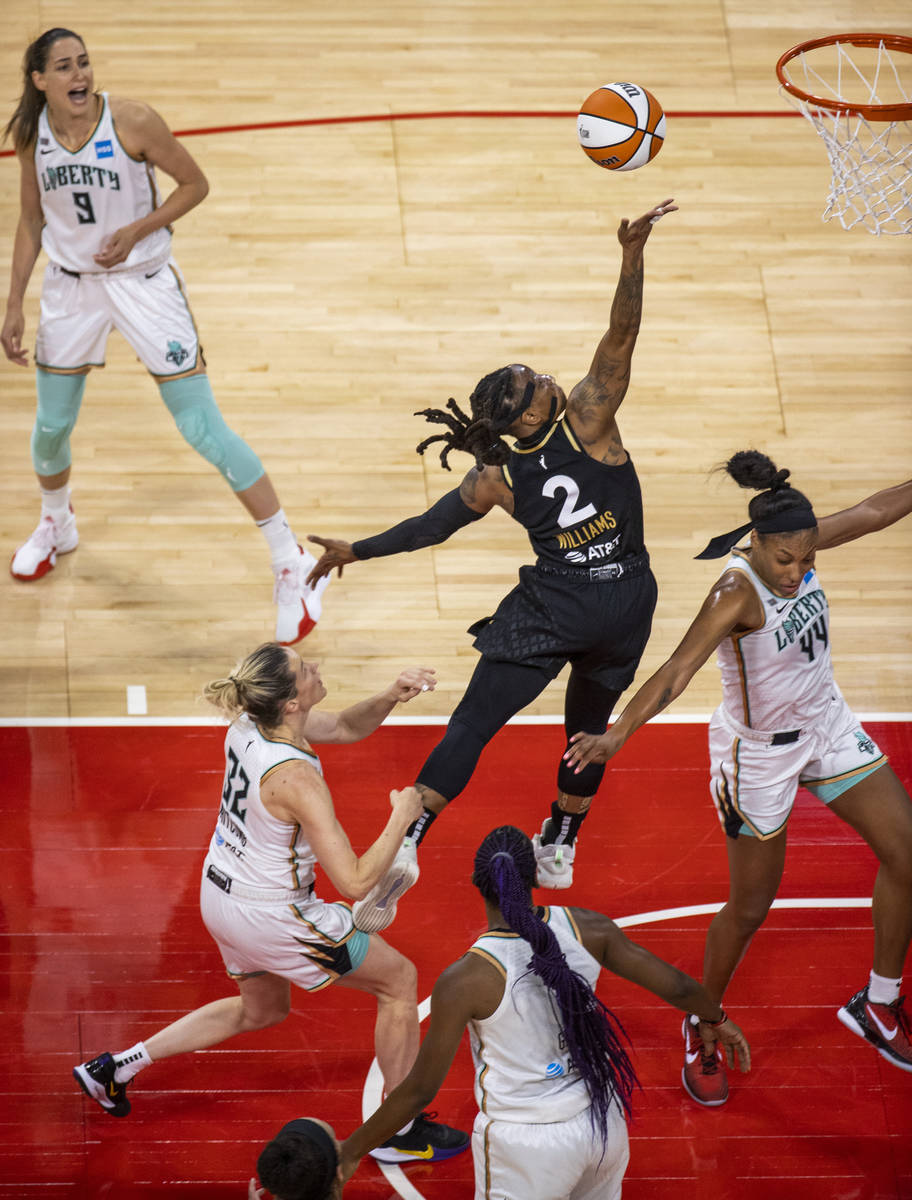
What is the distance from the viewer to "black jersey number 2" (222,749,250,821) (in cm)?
434

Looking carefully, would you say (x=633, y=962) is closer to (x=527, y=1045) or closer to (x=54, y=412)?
(x=527, y=1045)

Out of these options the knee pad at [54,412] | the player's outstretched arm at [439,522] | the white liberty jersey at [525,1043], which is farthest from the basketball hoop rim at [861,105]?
the white liberty jersey at [525,1043]

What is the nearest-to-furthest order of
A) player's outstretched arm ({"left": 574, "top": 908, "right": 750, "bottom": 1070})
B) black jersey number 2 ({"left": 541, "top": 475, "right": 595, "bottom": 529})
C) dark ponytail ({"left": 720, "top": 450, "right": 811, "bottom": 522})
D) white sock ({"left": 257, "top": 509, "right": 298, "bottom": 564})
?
1. player's outstretched arm ({"left": 574, "top": 908, "right": 750, "bottom": 1070})
2. dark ponytail ({"left": 720, "top": 450, "right": 811, "bottom": 522})
3. black jersey number 2 ({"left": 541, "top": 475, "right": 595, "bottom": 529})
4. white sock ({"left": 257, "top": 509, "right": 298, "bottom": 564})

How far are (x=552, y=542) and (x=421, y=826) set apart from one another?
110cm

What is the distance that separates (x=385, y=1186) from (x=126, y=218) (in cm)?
408

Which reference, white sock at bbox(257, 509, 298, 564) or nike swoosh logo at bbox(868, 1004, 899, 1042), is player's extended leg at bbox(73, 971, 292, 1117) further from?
white sock at bbox(257, 509, 298, 564)

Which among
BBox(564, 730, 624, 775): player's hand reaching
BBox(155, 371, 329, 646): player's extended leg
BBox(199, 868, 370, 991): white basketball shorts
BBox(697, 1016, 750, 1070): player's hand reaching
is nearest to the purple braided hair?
BBox(697, 1016, 750, 1070): player's hand reaching

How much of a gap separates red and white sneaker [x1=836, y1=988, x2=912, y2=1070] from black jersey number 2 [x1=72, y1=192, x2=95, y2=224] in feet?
14.4

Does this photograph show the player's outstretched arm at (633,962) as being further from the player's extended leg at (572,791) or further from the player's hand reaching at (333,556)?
the player's hand reaching at (333,556)

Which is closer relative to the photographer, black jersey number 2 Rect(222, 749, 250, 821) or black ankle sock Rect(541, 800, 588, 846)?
black jersey number 2 Rect(222, 749, 250, 821)

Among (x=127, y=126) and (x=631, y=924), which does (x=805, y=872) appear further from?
(x=127, y=126)

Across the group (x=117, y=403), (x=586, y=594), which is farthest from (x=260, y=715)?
(x=117, y=403)

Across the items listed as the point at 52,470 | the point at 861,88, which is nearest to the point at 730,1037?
the point at 52,470

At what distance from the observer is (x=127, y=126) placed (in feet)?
20.4
